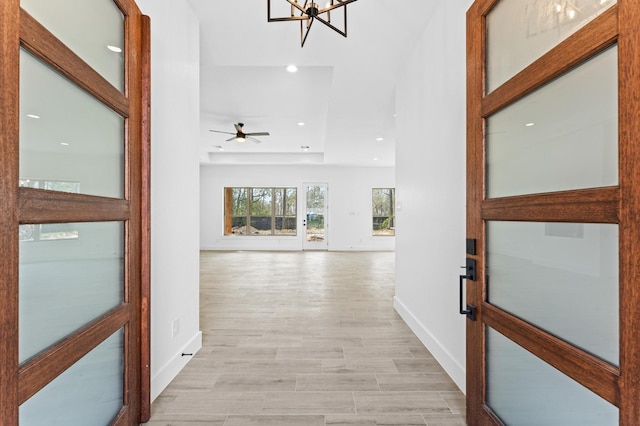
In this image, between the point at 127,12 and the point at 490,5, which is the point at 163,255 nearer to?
the point at 127,12

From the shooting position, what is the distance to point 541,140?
1.23 metres

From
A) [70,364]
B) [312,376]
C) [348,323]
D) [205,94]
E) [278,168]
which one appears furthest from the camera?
[278,168]

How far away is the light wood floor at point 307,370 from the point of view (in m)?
1.84

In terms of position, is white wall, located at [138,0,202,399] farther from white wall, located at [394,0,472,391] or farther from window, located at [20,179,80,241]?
white wall, located at [394,0,472,391]

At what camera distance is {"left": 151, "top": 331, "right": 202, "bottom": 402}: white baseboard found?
78.0 inches

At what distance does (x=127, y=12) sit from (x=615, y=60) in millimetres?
2015

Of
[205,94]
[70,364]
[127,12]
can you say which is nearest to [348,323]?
[70,364]

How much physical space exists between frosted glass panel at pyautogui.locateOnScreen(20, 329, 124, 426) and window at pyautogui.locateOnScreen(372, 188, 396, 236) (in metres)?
9.71

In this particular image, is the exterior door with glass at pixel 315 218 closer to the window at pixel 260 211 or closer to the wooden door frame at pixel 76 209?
the window at pixel 260 211

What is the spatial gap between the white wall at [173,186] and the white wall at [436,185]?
2.01 metres

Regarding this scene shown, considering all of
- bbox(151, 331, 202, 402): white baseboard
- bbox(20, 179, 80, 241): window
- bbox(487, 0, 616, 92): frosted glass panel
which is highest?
bbox(487, 0, 616, 92): frosted glass panel

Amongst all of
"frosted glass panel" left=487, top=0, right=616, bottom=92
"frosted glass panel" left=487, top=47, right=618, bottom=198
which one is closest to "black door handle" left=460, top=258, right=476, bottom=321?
"frosted glass panel" left=487, top=47, right=618, bottom=198

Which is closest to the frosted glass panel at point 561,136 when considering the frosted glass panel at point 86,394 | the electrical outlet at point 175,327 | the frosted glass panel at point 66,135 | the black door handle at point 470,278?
the black door handle at point 470,278

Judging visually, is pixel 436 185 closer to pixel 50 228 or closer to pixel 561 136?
pixel 561 136
